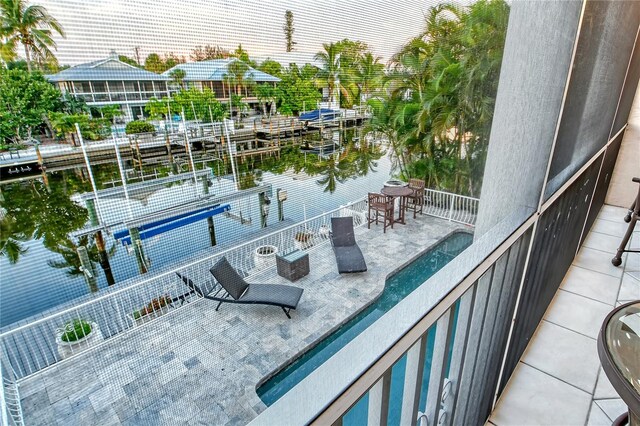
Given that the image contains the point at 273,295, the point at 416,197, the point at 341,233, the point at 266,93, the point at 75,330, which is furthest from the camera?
the point at 416,197

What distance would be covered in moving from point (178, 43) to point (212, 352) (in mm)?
3601

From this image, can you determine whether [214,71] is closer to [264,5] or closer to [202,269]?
[264,5]

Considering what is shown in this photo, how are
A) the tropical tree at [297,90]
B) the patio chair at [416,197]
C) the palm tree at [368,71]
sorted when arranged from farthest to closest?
the patio chair at [416,197]
the tropical tree at [297,90]
the palm tree at [368,71]

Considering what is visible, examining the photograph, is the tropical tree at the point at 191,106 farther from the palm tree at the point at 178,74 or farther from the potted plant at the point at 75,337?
the potted plant at the point at 75,337

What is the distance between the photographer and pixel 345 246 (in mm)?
6145

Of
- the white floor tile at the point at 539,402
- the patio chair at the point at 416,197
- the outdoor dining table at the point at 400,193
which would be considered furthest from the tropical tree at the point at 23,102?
the patio chair at the point at 416,197

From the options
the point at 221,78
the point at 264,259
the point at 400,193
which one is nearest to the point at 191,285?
the point at 264,259

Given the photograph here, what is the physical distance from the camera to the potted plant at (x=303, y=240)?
6.73m

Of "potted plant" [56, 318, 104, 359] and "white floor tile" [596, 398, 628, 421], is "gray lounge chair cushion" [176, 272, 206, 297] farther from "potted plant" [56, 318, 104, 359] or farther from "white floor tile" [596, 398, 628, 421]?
"white floor tile" [596, 398, 628, 421]

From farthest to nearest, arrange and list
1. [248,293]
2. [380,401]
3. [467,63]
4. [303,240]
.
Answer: [303,240], [248,293], [467,63], [380,401]

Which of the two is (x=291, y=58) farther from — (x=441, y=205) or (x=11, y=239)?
(x=11, y=239)

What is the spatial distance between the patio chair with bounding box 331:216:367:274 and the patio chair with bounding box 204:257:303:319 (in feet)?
3.88

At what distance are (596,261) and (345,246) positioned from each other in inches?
152

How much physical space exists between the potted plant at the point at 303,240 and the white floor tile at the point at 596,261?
15.5 ft
